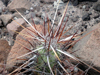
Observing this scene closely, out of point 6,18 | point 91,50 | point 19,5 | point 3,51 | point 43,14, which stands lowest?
point 91,50

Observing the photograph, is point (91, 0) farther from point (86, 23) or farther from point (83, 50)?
point (83, 50)

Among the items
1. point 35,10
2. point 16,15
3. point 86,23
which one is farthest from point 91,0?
point 16,15

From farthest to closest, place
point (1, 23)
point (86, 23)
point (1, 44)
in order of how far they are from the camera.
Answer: point (1, 23)
point (86, 23)
point (1, 44)

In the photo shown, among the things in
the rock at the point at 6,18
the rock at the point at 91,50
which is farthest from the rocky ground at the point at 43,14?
the rock at the point at 91,50

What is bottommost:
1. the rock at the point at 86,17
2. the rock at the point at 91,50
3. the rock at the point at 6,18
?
the rock at the point at 91,50

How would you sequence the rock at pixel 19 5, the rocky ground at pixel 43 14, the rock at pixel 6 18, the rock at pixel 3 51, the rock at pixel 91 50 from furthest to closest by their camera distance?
the rock at pixel 19 5 < the rock at pixel 6 18 < the rocky ground at pixel 43 14 < the rock at pixel 3 51 < the rock at pixel 91 50

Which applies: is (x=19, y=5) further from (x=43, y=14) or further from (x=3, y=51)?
(x=3, y=51)

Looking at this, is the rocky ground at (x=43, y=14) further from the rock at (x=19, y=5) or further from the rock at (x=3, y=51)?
the rock at (x=3, y=51)

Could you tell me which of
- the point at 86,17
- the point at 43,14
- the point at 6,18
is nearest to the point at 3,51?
the point at 6,18
